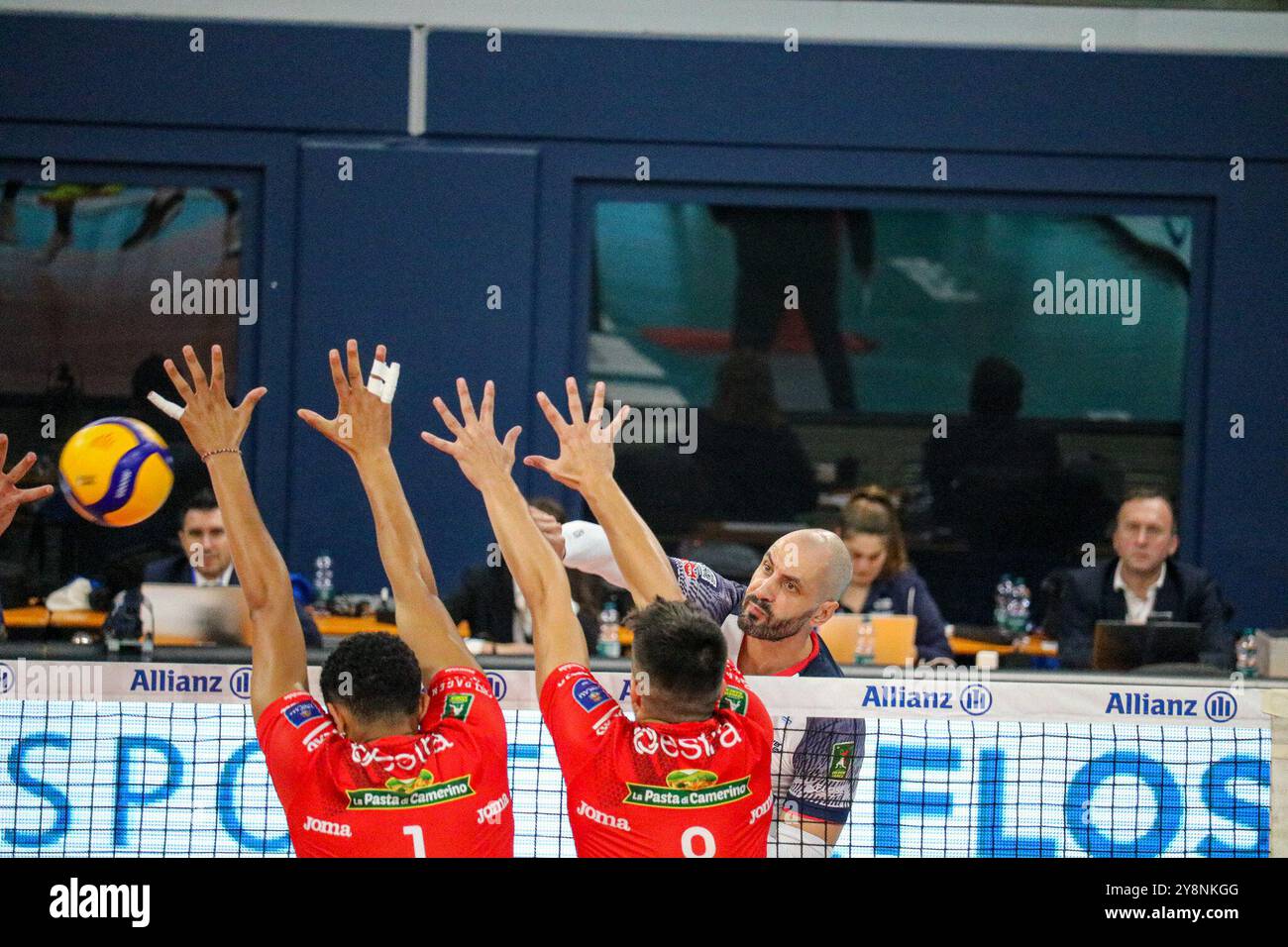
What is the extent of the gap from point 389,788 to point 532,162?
23.3 feet

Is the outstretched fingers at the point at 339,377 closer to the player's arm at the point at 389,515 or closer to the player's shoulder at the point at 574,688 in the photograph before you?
the player's arm at the point at 389,515

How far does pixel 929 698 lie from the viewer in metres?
5.34

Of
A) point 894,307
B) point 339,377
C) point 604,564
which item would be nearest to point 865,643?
point 604,564

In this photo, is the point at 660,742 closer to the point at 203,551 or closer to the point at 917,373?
the point at 203,551

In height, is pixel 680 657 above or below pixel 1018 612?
above

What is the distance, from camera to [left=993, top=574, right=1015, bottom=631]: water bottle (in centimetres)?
1001

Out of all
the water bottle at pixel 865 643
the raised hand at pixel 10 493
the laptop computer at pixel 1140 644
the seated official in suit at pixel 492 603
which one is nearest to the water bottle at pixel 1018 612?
the water bottle at pixel 865 643

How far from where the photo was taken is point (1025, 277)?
10.8 m

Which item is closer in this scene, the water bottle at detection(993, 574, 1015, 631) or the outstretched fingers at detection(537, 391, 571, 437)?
the outstretched fingers at detection(537, 391, 571, 437)

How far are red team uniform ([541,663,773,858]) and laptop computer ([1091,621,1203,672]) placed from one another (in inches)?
134

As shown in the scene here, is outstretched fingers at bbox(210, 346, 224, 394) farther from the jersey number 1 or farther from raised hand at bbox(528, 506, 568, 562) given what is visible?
the jersey number 1

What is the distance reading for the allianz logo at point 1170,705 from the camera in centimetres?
540

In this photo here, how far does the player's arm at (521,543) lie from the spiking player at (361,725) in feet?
0.84

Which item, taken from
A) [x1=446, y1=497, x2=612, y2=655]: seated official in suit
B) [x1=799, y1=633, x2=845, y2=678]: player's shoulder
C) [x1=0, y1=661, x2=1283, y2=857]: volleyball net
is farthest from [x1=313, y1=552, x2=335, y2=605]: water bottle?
[x1=799, y1=633, x2=845, y2=678]: player's shoulder
